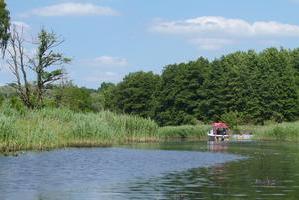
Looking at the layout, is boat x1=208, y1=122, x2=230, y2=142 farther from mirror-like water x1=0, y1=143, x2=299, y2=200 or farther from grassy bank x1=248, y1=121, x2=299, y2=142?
mirror-like water x1=0, y1=143, x2=299, y2=200

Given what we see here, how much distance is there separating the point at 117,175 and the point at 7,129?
34.4ft

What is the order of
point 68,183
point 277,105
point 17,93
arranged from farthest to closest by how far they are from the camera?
point 277,105, point 17,93, point 68,183

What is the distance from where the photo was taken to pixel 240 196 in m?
20.5

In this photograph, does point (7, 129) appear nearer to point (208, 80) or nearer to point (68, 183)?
point (68, 183)

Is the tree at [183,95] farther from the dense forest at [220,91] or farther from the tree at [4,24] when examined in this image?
the tree at [4,24]

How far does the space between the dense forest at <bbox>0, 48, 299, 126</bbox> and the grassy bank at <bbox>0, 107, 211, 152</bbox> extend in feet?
103

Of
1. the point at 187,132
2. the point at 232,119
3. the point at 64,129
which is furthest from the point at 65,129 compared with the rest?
the point at 232,119

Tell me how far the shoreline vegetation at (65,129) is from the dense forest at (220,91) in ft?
102

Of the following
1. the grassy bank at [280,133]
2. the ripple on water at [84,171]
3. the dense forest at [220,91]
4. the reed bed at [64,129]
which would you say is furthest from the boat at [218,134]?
the ripple on water at [84,171]

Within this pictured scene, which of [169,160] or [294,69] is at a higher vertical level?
[294,69]

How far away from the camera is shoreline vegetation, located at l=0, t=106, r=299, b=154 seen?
1442 inches

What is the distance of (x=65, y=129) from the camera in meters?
46.1

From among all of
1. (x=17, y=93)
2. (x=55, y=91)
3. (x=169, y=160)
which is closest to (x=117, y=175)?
(x=169, y=160)

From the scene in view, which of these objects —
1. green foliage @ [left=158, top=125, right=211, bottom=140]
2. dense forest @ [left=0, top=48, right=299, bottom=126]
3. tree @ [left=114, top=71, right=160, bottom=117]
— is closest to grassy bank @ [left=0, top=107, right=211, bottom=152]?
green foliage @ [left=158, top=125, right=211, bottom=140]
